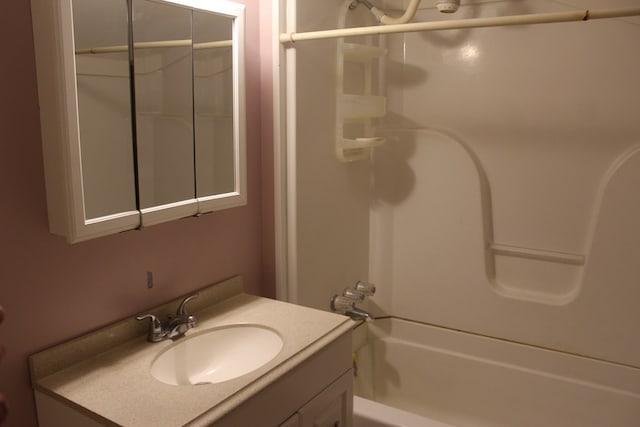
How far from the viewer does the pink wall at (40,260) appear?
1.19m

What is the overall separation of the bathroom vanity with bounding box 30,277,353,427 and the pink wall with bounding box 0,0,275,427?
0.04 metres

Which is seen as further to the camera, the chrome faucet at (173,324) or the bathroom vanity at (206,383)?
the chrome faucet at (173,324)

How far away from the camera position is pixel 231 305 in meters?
→ 1.78

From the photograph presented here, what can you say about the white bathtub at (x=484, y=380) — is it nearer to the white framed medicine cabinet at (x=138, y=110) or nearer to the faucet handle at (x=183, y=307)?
the faucet handle at (x=183, y=307)

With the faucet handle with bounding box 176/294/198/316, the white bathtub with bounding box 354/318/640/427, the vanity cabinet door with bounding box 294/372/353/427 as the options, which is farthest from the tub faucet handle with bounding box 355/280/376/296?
the faucet handle with bounding box 176/294/198/316

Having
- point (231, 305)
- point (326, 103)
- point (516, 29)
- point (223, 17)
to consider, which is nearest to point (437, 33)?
point (516, 29)

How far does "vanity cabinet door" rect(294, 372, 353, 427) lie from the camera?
1486mm

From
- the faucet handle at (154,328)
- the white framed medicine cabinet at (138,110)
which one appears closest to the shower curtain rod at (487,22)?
the white framed medicine cabinet at (138,110)

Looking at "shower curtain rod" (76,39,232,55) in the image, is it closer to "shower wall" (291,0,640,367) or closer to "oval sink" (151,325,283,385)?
"shower wall" (291,0,640,367)

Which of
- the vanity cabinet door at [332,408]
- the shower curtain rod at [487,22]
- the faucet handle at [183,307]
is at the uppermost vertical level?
the shower curtain rod at [487,22]

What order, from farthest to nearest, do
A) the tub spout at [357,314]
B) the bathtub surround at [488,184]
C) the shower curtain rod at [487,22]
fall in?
the tub spout at [357,314]
the bathtub surround at [488,184]
the shower curtain rod at [487,22]

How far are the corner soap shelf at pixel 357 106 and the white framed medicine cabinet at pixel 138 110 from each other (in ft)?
1.72

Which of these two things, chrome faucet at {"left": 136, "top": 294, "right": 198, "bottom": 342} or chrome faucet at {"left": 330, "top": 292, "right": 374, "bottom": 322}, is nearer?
chrome faucet at {"left": 136, "top": 294, "right": 198, "bottom": 342}

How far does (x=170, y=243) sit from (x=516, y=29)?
A: 1.63 m
